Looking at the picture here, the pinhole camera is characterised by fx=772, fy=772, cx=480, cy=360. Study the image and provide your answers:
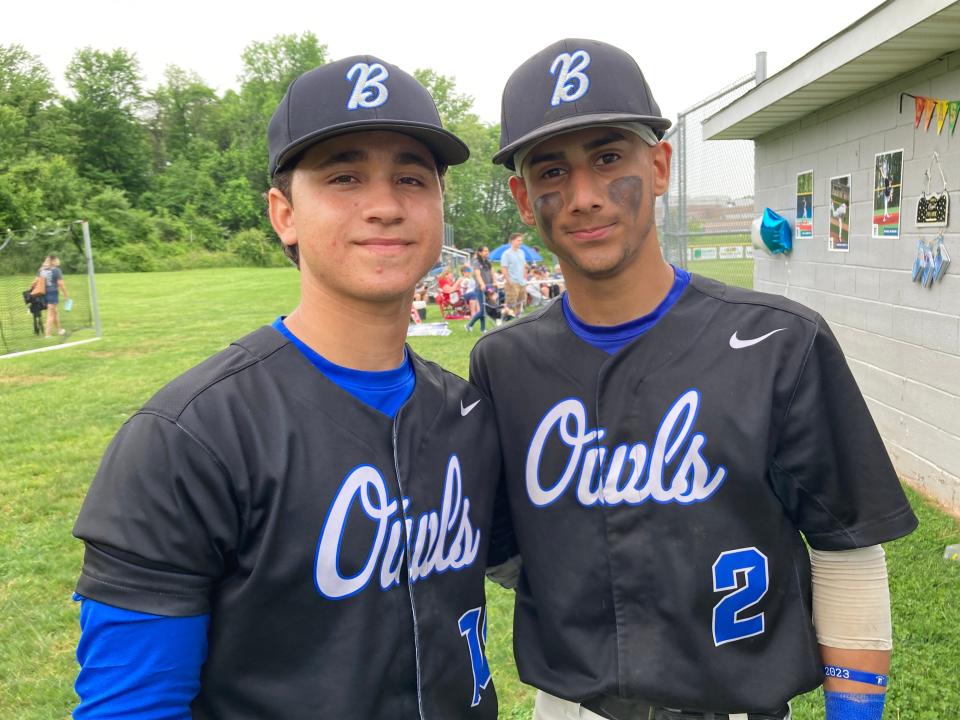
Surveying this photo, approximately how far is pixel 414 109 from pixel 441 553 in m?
0.98

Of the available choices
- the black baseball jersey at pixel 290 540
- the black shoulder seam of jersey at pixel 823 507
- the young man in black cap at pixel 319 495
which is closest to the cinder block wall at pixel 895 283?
the black shoulder seam of jersey at pixel 823 507

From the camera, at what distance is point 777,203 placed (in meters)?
8.07

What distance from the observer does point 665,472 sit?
1803 millimetres

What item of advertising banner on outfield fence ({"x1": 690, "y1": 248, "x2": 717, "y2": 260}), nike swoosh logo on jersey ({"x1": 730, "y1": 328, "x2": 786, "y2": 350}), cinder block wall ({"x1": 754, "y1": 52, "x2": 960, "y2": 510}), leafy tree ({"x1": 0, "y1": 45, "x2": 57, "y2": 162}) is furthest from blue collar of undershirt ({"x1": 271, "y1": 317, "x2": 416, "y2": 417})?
leafy tree ({"x1": 0, "y1": 45, "x2": 57, "y2": 162})

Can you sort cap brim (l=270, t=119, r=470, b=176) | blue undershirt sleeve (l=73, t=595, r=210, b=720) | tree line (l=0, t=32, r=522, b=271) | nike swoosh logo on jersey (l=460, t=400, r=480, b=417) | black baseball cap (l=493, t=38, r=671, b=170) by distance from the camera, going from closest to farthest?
blue undershirt sleeve (l=73, t=595, r=210, b=720) < cap brim (l=270, t=119, r=470, b=176) < black baseball cap (l=493, t=38, r=671, b=170) < nike swoosh logo on jersey (l=460, t=400, r=480, b=417) < tree line (l=0, t=32, r=522, b=271)

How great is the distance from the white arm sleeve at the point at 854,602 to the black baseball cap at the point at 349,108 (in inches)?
53.2

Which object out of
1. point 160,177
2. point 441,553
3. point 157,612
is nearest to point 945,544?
point 441,553

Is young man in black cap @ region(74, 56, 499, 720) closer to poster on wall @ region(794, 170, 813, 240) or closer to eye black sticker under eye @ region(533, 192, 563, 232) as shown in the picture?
eye black sticker under eye @ region(533, 192, 563, 232)

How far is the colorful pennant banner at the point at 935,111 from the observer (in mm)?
4902

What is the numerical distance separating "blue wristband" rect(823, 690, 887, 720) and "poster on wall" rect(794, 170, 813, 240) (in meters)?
6.29

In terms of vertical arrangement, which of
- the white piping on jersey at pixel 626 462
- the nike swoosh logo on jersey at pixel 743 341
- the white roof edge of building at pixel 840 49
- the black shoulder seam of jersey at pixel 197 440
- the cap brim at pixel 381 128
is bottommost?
the white piping on jersey at pixel 626 462

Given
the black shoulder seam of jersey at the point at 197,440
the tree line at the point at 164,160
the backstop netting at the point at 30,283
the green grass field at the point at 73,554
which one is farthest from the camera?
the tree line at the point at 164,160

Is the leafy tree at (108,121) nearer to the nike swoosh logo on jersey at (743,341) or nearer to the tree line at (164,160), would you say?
the tree line at (164,160)

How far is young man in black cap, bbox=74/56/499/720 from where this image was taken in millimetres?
1354
